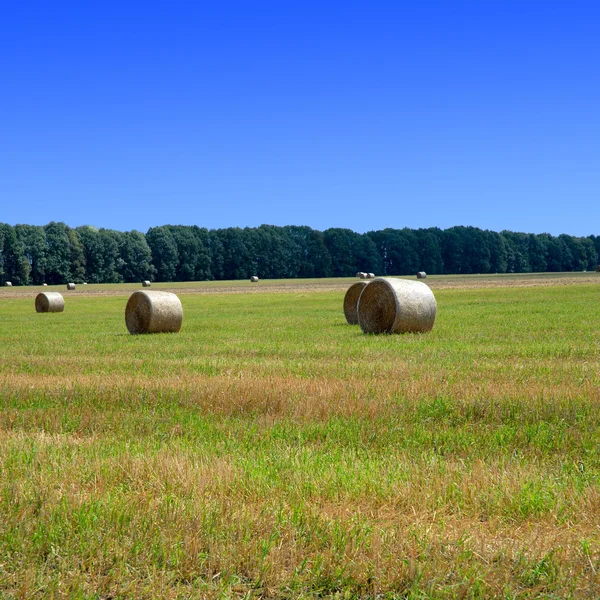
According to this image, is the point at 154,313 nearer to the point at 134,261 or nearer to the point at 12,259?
the point at 12,259

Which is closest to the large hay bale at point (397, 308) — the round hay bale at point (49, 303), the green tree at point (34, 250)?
the round hay bale at point (49, 303)

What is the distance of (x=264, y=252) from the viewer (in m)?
140

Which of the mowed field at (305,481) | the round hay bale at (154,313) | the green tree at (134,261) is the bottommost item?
the mowed field at (305,481)

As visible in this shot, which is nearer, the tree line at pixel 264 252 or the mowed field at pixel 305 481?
the mowed field at pixel 305 481

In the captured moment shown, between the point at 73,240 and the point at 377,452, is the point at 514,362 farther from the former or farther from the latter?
the point at 73,240

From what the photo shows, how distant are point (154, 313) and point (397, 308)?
7026mm

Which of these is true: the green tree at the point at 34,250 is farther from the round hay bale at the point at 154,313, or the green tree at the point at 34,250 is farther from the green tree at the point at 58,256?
the round hay bale at the point at 154,313

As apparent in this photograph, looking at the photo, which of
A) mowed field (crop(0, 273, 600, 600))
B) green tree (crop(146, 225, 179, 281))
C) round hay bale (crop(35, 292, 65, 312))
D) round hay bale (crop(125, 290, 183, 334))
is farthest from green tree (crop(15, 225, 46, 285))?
mowed field (crop(0, 273, 600, 600))

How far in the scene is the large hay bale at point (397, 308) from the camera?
18.7 metres

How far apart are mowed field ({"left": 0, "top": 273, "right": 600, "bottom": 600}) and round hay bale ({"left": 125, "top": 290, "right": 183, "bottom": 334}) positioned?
9.26 metres

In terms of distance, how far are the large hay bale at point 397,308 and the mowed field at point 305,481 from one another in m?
6.16

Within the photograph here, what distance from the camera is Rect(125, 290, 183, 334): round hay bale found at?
21.7 m

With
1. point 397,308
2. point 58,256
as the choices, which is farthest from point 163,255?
point 397,308

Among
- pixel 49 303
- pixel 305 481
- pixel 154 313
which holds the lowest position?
pixel 305 481
